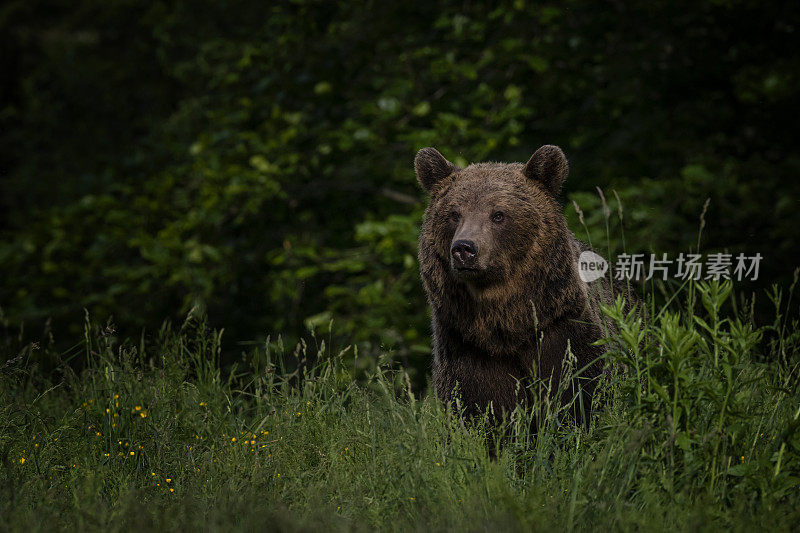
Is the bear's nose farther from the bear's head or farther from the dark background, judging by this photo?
the dark background

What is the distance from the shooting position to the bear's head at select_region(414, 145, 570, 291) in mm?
4402

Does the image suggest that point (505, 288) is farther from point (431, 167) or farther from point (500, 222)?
point (431, 167)

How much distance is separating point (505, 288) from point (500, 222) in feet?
1.23

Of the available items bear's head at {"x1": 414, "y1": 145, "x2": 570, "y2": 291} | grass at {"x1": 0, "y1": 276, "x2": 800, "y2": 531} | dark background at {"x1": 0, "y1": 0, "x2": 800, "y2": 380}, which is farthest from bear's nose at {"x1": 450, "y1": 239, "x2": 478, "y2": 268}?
dark background at {"x1": 0, "y1": 0, "x2": 800, "y2": 380}

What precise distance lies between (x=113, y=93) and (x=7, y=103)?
77.3 inches

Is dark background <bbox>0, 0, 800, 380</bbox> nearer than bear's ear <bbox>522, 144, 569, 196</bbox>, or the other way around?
bear's ear <bbox>522, 144, 569, 196</bbox>

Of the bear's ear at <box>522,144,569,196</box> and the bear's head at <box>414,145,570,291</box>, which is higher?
the bear's ear at <box>522,144,569,196</box>

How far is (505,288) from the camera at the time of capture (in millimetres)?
4508

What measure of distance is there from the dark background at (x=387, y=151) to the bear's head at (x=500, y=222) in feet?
6.87

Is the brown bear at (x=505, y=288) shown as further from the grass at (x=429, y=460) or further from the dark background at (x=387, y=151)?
the dark background at (x=387, y=151)

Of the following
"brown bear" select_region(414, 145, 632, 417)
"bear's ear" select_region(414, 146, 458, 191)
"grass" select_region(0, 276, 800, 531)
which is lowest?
"grass" select_region(0, 276, 800, 531)

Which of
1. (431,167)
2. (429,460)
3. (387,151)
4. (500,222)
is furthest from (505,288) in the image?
(387,151)

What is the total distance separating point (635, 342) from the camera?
10.7ft

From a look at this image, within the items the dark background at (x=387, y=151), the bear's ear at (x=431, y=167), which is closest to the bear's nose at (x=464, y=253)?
the bear's ear at (x=431, y=167)
